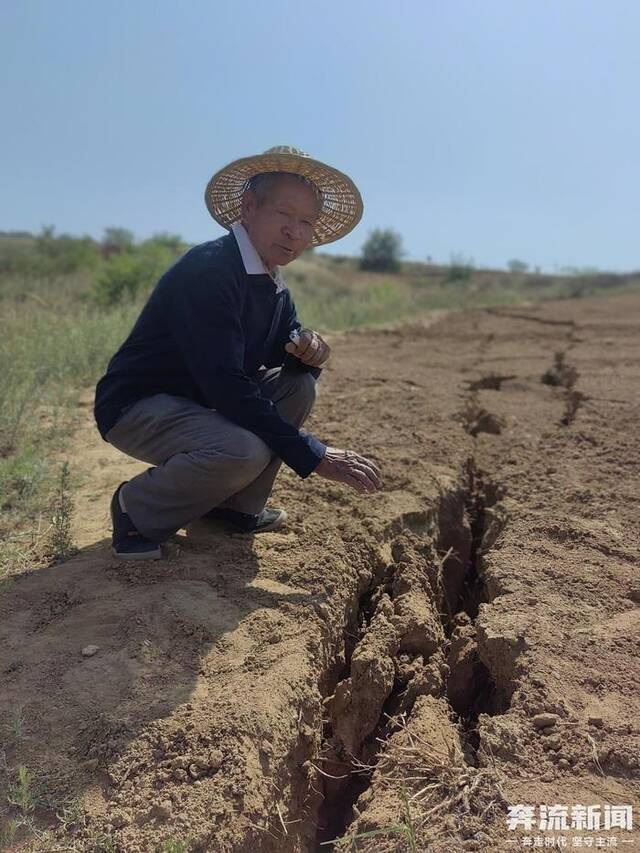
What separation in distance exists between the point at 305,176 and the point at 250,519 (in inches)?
44.8

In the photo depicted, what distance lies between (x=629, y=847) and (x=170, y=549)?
1460mm

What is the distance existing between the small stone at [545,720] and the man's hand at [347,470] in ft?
2.42

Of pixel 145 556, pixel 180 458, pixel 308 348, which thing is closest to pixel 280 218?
pixel 308 348

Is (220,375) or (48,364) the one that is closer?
(220,375)

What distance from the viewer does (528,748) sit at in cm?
155

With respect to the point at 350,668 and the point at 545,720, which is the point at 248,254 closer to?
the point at 350,668

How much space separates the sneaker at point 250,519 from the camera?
96.2 inches

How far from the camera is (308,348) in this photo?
2438 millimetres

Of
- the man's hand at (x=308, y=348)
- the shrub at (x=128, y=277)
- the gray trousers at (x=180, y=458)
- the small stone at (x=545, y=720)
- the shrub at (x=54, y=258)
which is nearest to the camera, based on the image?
the small stone at (x=545, y=720)

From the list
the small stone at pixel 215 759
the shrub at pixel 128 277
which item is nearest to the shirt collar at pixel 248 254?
the small stone at pixel 215 759

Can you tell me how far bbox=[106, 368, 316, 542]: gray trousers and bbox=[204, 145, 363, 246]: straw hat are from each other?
0.70m

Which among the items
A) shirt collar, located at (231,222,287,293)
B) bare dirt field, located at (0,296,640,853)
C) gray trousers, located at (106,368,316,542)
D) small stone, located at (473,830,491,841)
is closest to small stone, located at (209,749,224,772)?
bare dirt field, located at (0,296,640,853)

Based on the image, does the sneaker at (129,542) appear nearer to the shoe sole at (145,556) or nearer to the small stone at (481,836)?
the shoe sole at (145,556)

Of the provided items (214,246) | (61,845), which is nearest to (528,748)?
(61,845)
